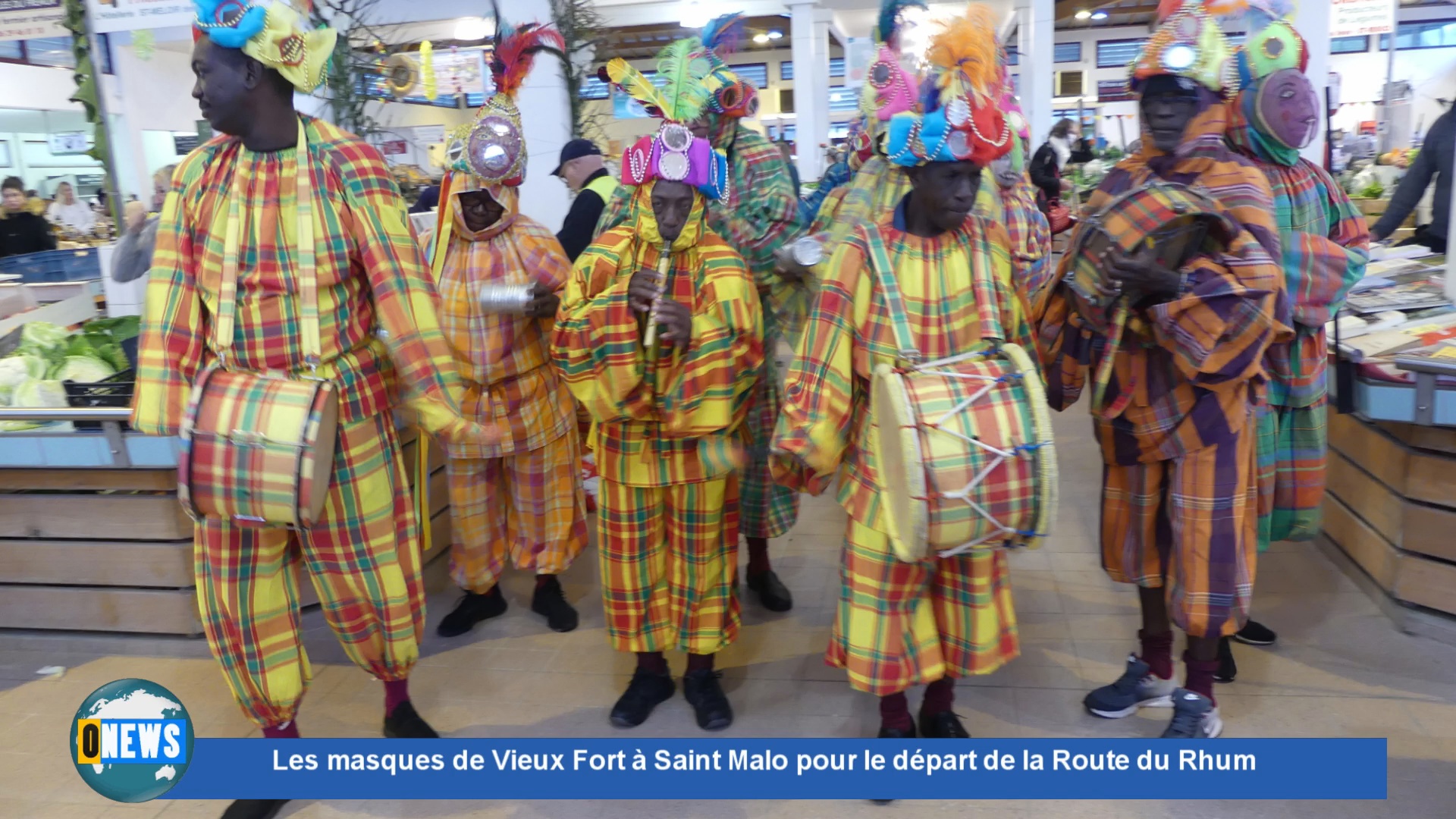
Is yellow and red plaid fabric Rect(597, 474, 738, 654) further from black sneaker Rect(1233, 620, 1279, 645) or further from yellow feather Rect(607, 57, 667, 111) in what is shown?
black sneaker Rect(1233, 620, 1279, 645)

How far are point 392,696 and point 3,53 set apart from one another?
7.92 m

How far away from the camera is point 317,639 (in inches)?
139

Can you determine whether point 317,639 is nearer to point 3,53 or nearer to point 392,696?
point 392,696

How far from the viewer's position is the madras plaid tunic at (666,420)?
8.36ft

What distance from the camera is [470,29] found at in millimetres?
8602

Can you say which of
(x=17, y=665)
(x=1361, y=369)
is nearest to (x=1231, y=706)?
(x=1361, y=369)

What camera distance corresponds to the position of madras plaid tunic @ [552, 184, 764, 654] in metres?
2.55

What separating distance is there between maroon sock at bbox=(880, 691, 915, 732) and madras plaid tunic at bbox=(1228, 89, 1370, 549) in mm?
1263

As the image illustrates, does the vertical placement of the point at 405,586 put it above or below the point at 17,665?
above

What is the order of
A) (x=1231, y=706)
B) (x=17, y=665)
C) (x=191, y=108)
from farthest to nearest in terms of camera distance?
1. (x=191, y=108)
2. (x=17, y=665)
3. (x=1231, y=706)

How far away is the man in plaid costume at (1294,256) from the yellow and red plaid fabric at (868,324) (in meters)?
0.91

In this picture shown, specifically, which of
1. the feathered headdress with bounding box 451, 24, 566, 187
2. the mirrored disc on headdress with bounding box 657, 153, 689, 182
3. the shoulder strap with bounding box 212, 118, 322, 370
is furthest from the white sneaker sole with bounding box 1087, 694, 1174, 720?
the feathered headdress with bounding box 451, 24, 566, 187

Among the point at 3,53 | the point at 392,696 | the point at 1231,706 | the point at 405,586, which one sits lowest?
the point at 1231,706

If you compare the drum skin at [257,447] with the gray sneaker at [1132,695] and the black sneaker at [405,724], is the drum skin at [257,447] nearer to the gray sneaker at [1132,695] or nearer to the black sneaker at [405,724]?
the black sneaker at [405,724]
